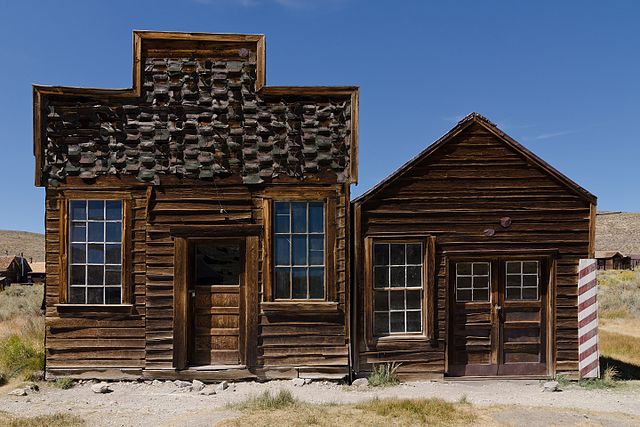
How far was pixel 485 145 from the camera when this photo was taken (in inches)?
342

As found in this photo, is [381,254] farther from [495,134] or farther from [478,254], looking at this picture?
[495,134]

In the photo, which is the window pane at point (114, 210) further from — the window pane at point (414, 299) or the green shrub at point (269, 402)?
the window pane at point (414, 299)

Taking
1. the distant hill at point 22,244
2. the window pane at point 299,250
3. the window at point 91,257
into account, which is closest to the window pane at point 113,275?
the window at point 91,257

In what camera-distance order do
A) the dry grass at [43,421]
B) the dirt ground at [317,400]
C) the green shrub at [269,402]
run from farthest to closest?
the green shrub at [269,402]
the dirt ground at [317,400]
the dry grass at [43,421]

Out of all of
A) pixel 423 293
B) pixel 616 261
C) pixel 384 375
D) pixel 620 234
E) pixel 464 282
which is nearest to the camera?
pixel 384 375

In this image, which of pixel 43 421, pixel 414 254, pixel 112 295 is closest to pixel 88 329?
pixel 112 295

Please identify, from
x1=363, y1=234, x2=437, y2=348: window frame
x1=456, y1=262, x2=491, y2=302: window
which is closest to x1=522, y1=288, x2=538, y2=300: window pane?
x1=456, y1=262, x2=491, y2=302: window

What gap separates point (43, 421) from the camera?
6.27 m

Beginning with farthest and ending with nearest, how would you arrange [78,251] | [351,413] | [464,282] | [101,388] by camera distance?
[464,282] < [78,251] < [101,388] < [351,413]

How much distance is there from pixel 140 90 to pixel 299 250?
375cm

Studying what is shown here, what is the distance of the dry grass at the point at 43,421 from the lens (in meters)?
6.14

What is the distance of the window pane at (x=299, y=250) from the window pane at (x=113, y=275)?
289 centimetres

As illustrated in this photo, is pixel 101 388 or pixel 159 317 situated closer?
pixel 101 388

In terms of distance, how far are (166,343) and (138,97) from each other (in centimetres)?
409
